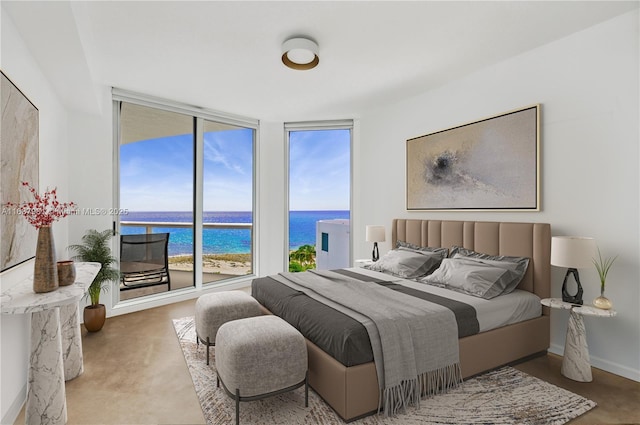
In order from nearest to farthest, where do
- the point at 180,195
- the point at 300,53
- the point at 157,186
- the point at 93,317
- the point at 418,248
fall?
the point at 300,53, the point at 93,317, the point at 418,248, the point at 157,186, the point at 180,195

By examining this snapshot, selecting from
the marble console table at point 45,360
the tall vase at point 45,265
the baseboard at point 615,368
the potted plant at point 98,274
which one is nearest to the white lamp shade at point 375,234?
the baseboard at point 615,368

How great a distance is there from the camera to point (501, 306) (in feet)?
8.41

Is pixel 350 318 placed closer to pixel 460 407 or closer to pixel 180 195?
pixel 460 407

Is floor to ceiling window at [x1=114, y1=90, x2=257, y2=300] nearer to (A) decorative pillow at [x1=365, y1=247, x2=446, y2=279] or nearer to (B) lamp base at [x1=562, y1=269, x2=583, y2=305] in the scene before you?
(A) decorative pillow at [x1=365, y1=247, x2=446, y2=279]

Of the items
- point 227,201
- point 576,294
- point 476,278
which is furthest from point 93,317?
point 576,294

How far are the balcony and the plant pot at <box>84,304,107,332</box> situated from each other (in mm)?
784

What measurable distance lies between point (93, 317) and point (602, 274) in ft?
15.0

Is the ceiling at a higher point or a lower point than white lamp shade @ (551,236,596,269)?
higher

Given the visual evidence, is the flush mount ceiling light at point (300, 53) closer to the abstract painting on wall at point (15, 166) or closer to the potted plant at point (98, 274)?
the abstract painting on wall at point (15, 166)

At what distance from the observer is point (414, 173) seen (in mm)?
4160

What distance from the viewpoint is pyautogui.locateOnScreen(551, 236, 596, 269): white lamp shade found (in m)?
2.34

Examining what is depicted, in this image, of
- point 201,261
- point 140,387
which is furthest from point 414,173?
point 140,387

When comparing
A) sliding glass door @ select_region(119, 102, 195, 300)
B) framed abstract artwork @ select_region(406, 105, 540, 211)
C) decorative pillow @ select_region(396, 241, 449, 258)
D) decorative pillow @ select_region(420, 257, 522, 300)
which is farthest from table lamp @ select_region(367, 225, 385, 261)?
sliding glass door @ select_region(119, 102, 195, 300)

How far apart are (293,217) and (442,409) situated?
3810mm
